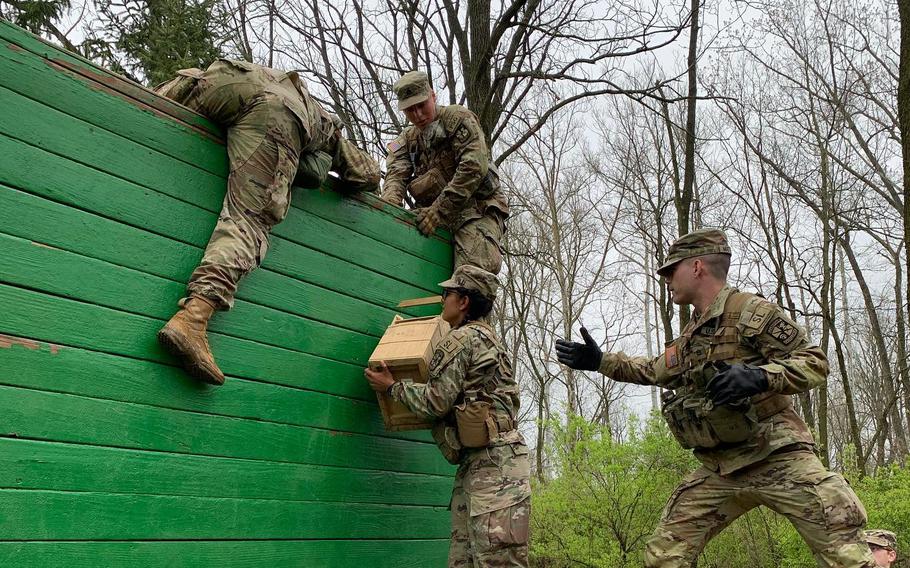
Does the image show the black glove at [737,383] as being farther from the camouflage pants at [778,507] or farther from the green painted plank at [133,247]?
the green painted plank at [133,247]

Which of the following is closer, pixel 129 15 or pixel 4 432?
pixel 4 432

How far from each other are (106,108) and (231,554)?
6.43ft

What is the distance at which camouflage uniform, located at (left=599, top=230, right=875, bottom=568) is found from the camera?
3.59 m

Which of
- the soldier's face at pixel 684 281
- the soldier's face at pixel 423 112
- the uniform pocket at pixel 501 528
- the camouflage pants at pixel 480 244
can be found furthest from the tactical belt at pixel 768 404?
the soldier's face at pixel 423 112

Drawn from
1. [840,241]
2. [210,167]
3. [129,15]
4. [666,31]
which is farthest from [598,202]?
[210,167]

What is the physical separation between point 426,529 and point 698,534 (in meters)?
1.54

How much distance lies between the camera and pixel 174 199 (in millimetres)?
3223

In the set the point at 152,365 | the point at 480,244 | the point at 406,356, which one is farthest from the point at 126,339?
the point at 480,244

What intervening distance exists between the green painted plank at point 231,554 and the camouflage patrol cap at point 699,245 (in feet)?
7.19

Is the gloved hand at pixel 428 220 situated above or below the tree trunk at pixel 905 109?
below

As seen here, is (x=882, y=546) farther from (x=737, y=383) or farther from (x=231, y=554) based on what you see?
(x=231, y=554)

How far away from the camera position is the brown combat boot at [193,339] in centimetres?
293

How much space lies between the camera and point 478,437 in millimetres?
3771

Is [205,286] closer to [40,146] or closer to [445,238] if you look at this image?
[40,146]
